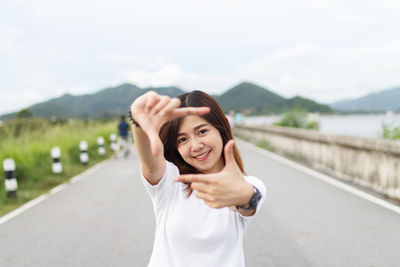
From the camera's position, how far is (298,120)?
22516mm

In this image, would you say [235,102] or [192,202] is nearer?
[192,202]

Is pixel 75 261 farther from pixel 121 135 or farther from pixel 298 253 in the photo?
pixel 121 135

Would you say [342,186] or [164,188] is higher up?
[164,188]

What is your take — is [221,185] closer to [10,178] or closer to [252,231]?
[252,231]

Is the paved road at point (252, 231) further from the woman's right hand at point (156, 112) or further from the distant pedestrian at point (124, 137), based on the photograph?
the distant pedestrian at point (124, 137)

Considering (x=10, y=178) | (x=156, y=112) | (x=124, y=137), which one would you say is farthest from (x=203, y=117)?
(x=124, y=137)

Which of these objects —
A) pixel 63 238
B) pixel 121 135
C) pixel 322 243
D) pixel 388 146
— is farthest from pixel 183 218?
pixel 121 135

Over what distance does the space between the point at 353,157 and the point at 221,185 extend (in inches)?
344

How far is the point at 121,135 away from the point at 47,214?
1064 centimetres

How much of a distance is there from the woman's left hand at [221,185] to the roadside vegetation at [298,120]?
69.6ft

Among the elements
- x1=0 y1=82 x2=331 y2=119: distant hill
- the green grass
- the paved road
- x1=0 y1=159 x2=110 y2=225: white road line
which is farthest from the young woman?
the green grass

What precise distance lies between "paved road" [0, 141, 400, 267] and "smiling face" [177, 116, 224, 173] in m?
2.71

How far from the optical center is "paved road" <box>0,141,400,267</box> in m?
4.53

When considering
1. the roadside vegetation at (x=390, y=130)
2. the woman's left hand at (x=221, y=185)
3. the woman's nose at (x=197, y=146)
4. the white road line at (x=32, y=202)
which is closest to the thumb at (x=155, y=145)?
the woman's left hand at (x=221, y=185)
